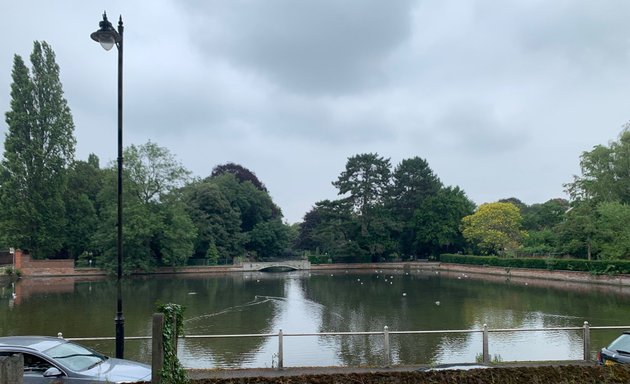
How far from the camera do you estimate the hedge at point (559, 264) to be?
43.2m

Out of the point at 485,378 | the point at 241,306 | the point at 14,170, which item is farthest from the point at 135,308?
the point at 14,170

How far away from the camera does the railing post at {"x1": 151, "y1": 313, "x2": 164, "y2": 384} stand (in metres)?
5.73

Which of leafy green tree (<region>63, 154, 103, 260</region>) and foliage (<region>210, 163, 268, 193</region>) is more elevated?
foliage (<region>210, 163, 268, 193</region>)

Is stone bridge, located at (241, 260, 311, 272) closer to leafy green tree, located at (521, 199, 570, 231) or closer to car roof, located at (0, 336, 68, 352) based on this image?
leafy green tree, located at (521, 199, 570, 231)

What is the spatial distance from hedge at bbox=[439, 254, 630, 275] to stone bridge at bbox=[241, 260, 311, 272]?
24.2 m

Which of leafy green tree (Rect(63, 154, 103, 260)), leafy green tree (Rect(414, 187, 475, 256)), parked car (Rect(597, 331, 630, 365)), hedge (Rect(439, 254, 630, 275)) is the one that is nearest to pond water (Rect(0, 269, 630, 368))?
hedge (Rect(439, 254, 630, 275))

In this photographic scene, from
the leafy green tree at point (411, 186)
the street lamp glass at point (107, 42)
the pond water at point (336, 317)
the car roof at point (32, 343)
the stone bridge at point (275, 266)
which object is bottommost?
the stone bridge at point (275, 266)

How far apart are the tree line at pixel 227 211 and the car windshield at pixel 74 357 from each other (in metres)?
47.8

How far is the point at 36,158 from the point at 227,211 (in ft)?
93.9

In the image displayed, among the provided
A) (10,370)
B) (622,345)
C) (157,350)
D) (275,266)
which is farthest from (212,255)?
(10,370)

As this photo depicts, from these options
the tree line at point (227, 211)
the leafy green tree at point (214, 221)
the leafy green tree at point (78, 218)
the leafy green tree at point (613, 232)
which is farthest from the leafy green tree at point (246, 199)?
the leafy green tree at point (613, 232)

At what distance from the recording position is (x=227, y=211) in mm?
76562

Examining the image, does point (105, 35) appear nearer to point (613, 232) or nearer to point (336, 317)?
point (336, 317)

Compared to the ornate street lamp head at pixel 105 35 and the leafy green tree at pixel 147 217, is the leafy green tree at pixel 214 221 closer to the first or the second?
the leafy green tree at pixel 147 217
